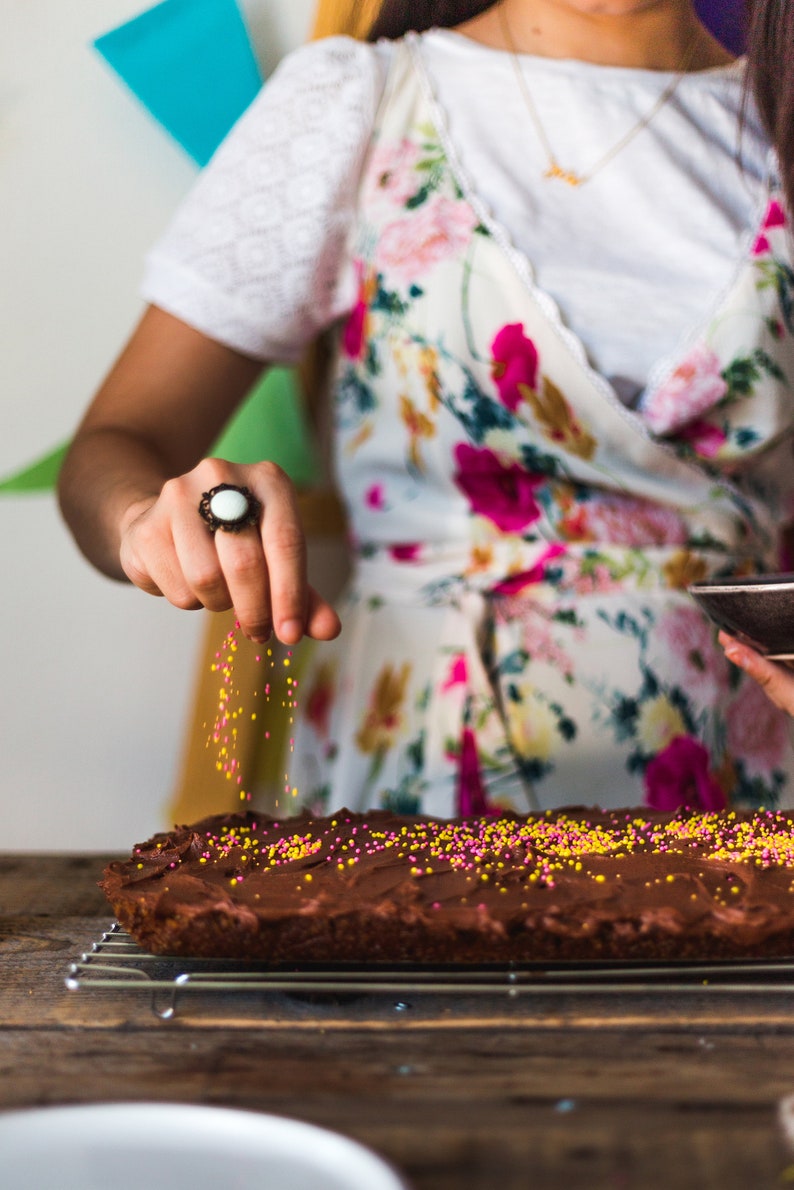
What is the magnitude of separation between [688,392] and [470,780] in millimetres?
384

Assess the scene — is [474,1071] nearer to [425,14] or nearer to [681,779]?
[681,779]

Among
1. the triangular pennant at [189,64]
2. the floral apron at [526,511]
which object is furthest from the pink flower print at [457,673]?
the triangular pennant at [189,64]

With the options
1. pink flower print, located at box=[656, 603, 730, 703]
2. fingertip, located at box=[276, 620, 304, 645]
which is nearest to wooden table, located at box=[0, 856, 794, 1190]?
fingertip, located at box=[276, 620, 304, 645]

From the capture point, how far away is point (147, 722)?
1.34 metres

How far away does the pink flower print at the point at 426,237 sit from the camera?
97 centimetres

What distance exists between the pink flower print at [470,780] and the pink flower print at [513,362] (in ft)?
0.98

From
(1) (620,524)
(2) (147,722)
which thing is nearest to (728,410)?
(1) (620,524)

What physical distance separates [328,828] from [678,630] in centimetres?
40

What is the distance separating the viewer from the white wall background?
49.3 inches

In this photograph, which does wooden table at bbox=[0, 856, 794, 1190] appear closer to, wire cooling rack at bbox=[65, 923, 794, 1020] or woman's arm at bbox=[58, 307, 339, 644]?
wire cooling rack at bbox=[65, 923, 794, 1020]

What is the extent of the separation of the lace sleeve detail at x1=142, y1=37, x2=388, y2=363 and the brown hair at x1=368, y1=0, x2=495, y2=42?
6cm

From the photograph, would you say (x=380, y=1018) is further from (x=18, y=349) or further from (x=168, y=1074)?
(x=18, y=349)

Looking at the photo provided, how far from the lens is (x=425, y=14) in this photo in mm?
1091

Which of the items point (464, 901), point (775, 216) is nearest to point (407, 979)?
point (464, 901)
